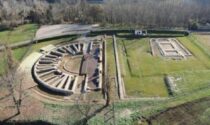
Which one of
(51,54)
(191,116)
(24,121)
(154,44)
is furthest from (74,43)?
(191,116)

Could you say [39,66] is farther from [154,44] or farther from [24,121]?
[154,44]

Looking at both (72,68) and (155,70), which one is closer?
(155,70)

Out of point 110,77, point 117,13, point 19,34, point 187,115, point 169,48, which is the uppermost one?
point 117,13

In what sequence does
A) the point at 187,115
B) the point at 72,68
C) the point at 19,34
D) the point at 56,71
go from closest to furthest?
the point at 187,115 → the point at 56,71 → the point at 72,68 → the point at 19,34

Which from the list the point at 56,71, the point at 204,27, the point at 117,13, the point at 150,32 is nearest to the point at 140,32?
the point at 150,32

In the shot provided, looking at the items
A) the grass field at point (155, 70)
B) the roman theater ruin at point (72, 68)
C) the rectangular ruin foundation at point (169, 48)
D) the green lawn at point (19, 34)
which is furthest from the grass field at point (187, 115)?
the green lawn at point (19, 34)

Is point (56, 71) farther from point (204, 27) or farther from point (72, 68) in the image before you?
point (204, 27)
